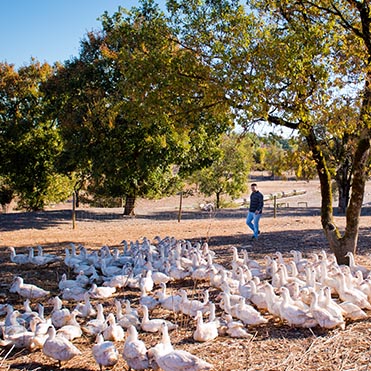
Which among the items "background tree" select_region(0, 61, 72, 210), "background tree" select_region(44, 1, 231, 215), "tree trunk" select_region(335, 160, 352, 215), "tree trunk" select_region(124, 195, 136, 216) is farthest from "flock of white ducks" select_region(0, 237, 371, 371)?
"background tree" select_region(0, 61, 72, 210)

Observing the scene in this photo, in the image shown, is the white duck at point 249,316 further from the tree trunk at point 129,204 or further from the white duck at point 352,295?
the tree trunk at point 129,204

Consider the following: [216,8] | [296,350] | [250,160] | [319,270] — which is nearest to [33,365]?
[296,350]

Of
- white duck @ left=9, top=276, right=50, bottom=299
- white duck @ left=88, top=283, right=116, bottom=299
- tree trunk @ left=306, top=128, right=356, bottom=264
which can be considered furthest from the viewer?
tree trunk @ left=306, top=128, right=356, bottom=264

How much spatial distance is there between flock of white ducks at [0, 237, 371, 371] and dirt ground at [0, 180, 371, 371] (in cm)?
15

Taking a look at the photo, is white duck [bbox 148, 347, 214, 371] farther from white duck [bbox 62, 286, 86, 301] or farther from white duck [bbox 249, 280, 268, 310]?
white duck [bbox 62, 286, 86, 301]

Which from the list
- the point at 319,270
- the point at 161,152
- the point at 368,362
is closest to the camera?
the point at 368,362

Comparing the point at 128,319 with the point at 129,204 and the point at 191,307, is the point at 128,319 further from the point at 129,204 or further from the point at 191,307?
the point at 129,204

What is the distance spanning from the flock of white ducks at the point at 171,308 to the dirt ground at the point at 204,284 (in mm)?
148

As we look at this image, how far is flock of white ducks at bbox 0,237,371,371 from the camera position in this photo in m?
5.55

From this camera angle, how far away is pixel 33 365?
572 centimetres

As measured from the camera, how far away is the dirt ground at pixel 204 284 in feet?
18.0

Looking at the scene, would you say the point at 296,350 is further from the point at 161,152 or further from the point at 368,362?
the point at 161,152

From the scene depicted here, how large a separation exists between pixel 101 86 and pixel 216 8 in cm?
1225

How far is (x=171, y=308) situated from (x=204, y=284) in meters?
2.11
